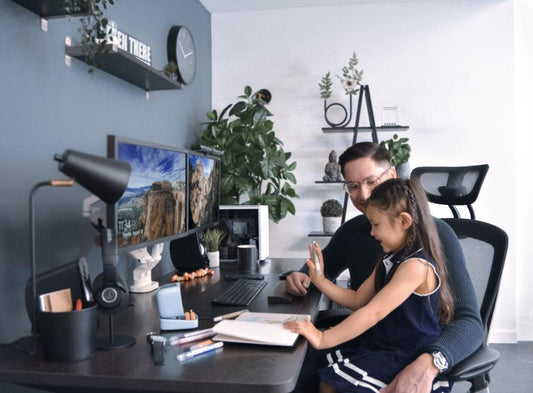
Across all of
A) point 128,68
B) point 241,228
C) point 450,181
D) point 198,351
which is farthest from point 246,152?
point 198,351

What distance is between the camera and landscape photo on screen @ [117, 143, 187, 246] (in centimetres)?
148

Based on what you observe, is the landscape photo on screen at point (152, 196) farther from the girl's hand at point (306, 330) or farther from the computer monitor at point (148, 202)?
the girl's hand at point (306, 330)

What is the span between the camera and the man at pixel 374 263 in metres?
1.26

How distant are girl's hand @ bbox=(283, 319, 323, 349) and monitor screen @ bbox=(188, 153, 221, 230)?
36.4 inches

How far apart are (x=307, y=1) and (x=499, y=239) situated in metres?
2.61

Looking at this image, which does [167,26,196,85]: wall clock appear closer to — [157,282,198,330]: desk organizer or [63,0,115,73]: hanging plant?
[63,0,115,73]: hanging plant

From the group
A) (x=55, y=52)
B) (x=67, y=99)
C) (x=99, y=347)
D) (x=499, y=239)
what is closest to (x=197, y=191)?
(x=67, y=99)

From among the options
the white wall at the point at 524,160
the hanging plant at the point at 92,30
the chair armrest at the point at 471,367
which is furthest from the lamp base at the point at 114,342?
the white wall at the point at 524,160

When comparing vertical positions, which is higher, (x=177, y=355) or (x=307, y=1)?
(x=307, y=1)

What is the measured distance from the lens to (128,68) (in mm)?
2041

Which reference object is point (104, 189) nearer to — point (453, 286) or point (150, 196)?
point (150, 196)

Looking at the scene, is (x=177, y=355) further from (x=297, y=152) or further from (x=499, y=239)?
(x=297, y=152)

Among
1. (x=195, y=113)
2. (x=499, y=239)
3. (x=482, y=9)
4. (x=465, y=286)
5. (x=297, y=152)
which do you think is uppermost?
(x=482, y=9)

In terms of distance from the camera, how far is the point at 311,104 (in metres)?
3.74
